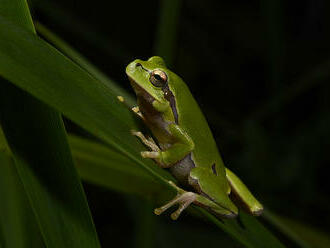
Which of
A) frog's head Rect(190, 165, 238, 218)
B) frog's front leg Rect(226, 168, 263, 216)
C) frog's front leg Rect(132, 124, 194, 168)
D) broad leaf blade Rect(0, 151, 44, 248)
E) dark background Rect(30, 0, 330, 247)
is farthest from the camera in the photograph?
dark background Rect(30, 0, 330, 247)

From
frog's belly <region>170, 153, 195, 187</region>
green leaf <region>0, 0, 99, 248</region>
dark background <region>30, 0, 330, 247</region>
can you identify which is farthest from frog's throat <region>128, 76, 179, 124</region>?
dark background <region>30, 0, 330, 247</region>

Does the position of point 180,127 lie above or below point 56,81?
above

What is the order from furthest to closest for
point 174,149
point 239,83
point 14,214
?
1. point 239,83
2. point 174,149
3. point 14,214

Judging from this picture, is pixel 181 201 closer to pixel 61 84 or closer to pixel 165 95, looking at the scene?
pixel 165 95

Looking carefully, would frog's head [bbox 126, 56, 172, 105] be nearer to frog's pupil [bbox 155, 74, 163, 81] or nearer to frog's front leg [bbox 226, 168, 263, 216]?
frog's pupil [bbox 155, 74, 163, 81]

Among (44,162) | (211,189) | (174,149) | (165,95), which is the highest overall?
(165,95)

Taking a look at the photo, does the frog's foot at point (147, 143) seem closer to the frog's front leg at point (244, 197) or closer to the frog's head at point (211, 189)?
the frog's head at point (211, 189)

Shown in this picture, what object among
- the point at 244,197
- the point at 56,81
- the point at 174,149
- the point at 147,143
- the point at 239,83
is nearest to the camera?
the point at 56,81

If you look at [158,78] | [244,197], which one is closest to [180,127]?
[158,78]
